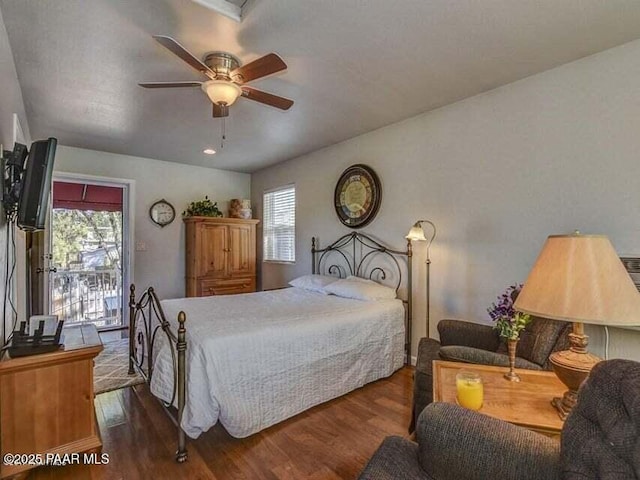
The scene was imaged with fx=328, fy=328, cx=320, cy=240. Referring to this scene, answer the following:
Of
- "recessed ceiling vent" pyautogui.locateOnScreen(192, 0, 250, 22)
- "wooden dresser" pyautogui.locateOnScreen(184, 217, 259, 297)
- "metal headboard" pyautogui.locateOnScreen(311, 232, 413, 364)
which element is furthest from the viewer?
"wooden dresser" pyautogui.locateOnScreen(184, 217, 259, 297)

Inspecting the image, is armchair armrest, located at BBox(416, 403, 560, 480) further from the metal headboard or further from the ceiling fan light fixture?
the metal headboard

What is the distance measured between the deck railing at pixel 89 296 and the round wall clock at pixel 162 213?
1095 mm

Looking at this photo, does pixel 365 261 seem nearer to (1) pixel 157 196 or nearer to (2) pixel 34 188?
(2) pixel 34 188

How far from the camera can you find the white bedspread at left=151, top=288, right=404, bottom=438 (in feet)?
6.57

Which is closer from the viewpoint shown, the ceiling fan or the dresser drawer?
the ceiling fan

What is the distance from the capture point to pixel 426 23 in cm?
188

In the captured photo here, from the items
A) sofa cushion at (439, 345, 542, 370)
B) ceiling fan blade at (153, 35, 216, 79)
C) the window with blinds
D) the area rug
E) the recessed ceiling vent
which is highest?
the recessed ceiling vent

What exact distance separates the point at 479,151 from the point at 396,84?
92 centimetres

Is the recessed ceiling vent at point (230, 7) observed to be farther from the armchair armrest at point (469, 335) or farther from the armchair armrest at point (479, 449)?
the armchair armrest at point (469, 335)

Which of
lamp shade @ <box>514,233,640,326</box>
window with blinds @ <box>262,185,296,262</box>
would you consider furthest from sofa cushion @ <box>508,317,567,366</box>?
window with blinds @ <box>262,185,296,262</box>

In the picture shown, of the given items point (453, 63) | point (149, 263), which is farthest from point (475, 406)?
point (149, 263)

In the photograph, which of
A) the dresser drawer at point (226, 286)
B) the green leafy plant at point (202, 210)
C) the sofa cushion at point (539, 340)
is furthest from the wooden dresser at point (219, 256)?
the sofa cushion at point (539, 340)

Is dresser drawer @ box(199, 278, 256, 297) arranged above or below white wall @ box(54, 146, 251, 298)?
below

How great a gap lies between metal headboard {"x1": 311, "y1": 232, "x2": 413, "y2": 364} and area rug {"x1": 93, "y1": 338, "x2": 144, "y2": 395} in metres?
2.40
